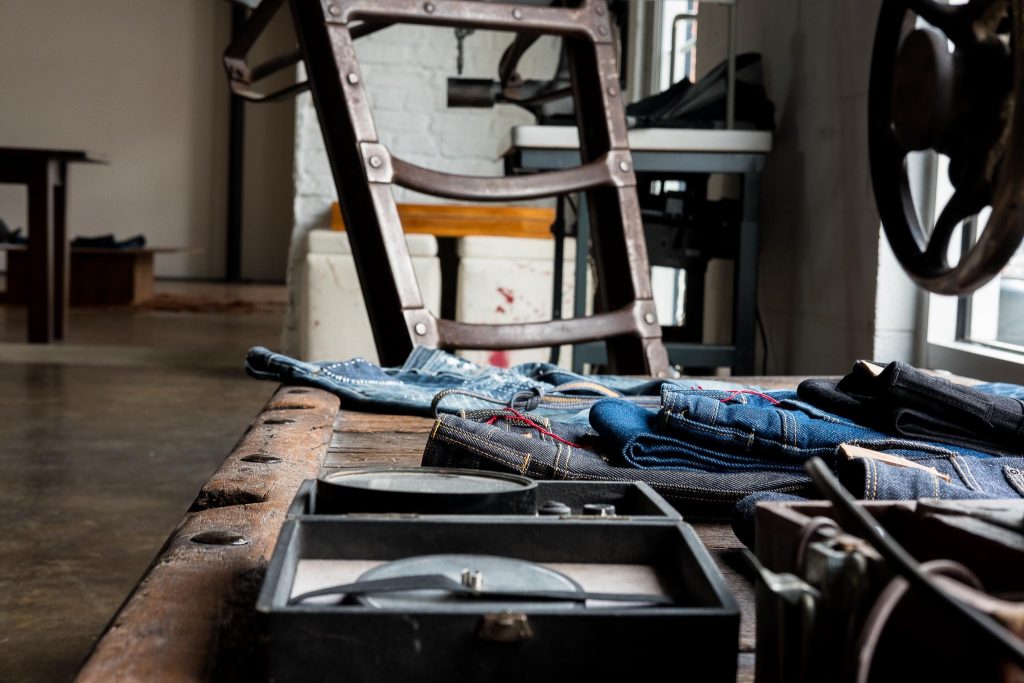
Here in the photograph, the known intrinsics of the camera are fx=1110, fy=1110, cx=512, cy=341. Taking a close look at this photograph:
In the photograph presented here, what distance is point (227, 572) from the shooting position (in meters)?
0.52

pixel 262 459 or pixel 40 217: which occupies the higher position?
pixel 40 217

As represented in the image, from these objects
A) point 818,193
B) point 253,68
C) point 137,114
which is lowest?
point 818,193

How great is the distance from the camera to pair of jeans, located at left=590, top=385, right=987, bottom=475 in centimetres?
76

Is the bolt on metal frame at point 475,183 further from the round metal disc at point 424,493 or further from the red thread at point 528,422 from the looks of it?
the round metal disc at point 424,493

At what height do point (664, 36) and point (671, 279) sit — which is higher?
point (664, 36)

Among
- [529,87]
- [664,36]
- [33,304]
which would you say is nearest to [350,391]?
[529,87]

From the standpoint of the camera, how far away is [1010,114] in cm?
137

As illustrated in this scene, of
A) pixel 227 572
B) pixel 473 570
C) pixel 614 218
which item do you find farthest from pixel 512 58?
pixel 473 570

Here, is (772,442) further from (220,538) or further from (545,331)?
(545,331)

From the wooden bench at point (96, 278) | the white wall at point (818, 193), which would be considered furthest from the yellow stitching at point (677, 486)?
the wooden bench at point (96, 278)

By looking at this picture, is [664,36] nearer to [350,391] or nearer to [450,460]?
[350,391]

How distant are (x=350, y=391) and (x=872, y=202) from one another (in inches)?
55.7

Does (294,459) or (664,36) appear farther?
(664,36)

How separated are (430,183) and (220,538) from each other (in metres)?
1.05
